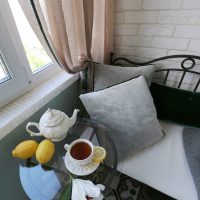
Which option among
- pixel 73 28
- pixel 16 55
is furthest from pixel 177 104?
pixel 16 55

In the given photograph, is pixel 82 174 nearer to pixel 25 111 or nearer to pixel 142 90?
pixel 25 111

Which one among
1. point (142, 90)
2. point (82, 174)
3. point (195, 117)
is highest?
point (142, 90)

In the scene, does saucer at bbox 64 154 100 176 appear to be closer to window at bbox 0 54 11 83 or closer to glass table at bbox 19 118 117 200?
glass table at bbox 19 118 117 200

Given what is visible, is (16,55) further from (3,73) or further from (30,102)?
(30,102)

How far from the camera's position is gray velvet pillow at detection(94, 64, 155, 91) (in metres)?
1.04

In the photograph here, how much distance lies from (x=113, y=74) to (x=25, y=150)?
678mm

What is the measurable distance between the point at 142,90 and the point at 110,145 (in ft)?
1.24

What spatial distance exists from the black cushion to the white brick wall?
0.27 meters

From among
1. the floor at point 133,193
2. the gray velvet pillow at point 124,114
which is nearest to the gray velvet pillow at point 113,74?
the gray velvet pillow at point 124,114

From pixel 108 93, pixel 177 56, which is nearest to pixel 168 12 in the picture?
pixel 177 56

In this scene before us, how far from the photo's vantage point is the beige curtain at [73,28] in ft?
2.31

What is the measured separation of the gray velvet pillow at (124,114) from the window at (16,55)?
36 cm

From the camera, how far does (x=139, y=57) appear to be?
49.1 inches

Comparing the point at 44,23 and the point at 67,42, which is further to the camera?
the point at 67,42
